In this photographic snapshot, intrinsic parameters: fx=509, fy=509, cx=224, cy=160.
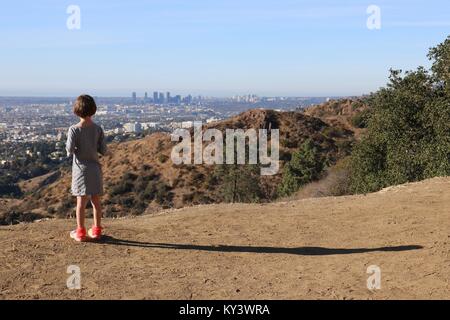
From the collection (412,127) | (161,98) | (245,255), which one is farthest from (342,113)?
(161,98)

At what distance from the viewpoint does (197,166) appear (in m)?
45.8

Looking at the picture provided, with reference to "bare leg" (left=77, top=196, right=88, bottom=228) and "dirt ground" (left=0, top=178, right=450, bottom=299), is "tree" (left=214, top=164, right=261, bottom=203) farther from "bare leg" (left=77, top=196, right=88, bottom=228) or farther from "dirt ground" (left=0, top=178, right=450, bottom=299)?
"bare leg" (left=77, top=196, right=88, bottom=228)

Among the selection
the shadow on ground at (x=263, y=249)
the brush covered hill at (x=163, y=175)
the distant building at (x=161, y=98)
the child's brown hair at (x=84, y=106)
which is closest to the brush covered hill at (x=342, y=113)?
the brush covered hill at (x=163, y=175)

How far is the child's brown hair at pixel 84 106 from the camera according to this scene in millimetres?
6668

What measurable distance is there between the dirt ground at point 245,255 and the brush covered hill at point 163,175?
64.5ft

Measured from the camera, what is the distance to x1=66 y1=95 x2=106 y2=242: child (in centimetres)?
670

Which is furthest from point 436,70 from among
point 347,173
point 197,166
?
point 197,166

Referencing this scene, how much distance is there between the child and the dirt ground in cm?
73

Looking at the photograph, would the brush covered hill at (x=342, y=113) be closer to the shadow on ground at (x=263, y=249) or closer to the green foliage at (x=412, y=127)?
the green foliage at (x=412, y=127)

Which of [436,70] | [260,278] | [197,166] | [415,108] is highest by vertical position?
[436,70]

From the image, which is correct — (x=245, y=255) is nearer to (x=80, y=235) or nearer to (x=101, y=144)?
(x=80, y=235)

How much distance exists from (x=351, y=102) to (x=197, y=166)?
32.9m

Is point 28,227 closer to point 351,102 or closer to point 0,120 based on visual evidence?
point 351,102

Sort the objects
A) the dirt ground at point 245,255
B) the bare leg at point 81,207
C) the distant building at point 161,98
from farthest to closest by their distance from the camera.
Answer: the distant building at point 161,98 → the bare leg at point 81,207 → the dirt ground at point 245,255
